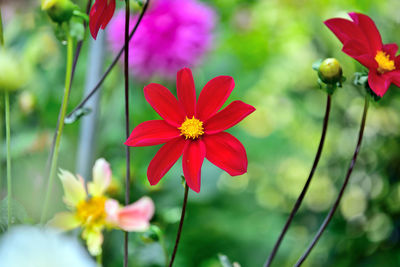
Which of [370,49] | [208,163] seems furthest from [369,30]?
[208,163]

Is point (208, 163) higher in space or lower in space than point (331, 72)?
lower

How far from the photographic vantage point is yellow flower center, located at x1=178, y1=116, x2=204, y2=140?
0.21 meters

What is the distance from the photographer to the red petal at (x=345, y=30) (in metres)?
0.22

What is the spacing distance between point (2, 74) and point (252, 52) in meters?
1.10

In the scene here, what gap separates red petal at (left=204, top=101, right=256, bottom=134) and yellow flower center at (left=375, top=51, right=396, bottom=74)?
2.9 inches

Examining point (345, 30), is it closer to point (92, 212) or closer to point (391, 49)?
point (391, 49)

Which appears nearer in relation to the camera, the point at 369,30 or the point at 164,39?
the point at 369,30

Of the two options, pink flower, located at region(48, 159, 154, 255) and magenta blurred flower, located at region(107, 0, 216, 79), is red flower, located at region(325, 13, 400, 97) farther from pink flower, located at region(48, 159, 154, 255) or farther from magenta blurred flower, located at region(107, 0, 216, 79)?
magenta blurred flower, located at region(107, 0, 216, 79)

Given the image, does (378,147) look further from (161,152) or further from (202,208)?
(161,152)

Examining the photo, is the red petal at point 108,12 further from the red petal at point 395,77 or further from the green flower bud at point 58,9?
the red petal at point 395,77

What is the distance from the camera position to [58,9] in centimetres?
20

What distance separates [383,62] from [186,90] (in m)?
0.10

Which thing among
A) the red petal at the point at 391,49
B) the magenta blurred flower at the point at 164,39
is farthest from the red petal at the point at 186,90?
the magenta blurred flower at the point at 164,39

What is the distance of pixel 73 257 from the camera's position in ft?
0.42
